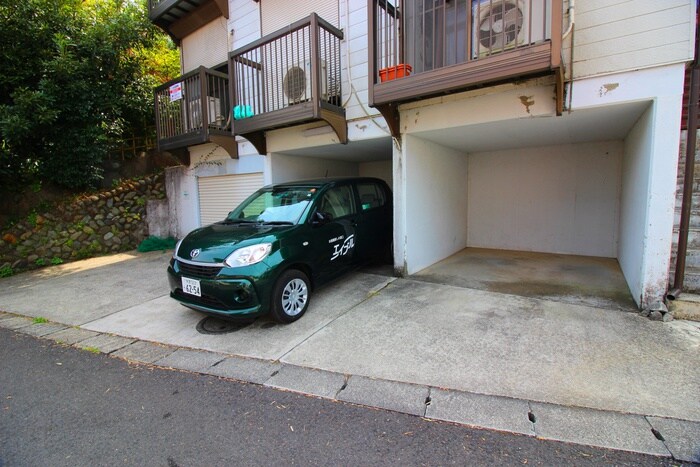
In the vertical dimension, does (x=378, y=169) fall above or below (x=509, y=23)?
below

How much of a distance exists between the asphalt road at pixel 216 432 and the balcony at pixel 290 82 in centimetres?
400

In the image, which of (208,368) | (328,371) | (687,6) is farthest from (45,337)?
(687,6)

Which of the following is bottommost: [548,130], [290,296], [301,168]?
[290,296]

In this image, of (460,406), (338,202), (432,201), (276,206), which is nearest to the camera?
(460,406)

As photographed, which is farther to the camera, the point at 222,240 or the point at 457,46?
the point at 457,46

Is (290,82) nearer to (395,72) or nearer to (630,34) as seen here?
(395,72)

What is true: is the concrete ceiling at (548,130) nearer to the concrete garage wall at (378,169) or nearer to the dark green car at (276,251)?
the dark green car at (276,251)

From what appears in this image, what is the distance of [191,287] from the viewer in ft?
12.0

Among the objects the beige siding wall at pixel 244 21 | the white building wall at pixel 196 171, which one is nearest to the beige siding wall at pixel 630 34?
the white building wall at pixel 196 171

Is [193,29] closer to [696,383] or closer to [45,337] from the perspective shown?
[45,337]

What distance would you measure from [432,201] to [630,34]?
322 cm

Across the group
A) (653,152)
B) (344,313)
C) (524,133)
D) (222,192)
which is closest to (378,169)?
(222,192)

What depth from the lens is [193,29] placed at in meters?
8.43

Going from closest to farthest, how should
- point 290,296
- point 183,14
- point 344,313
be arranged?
1. point 290,296
2. point 344,313
3. point 183,14
